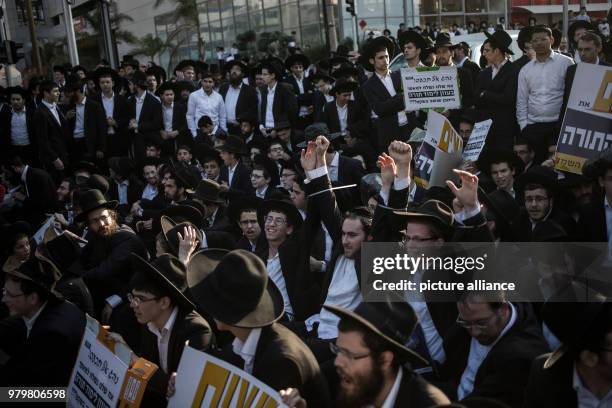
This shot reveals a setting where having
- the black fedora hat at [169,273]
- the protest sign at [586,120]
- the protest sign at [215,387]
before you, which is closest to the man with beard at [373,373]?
the protest sign at [215,387]

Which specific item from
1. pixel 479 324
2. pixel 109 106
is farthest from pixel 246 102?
pixel 479 324

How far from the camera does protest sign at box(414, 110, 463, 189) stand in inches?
264

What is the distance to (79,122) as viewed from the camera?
45.9 feet

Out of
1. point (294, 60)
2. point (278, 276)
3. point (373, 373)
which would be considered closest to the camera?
point (373, 373)

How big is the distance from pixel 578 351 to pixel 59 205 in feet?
29.3

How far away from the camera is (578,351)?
131 inches

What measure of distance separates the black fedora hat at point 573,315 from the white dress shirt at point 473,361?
0.38 meters

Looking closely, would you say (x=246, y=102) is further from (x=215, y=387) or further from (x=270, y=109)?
(x=215, y=387)

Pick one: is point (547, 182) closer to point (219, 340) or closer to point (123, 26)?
point (219, 340)

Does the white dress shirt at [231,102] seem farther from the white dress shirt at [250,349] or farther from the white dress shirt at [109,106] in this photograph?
the white dress shirt at [250,349]

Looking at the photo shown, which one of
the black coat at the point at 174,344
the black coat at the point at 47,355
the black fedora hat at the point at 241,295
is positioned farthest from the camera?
the black coat at the point at 47,355

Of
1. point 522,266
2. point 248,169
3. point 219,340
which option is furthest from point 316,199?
point 248,169

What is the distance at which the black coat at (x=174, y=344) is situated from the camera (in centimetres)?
433

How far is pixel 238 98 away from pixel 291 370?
9.72 meters
